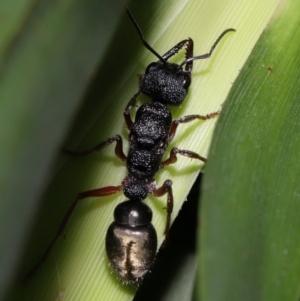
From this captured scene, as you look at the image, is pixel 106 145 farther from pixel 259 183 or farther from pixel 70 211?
pixel 259 183

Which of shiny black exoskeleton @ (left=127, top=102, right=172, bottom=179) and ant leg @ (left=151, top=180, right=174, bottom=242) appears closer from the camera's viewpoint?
ant leg @ (left=151, top=180, right=174, bottom=242)

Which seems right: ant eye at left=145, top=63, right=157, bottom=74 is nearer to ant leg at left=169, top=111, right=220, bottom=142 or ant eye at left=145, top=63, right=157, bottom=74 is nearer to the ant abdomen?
ant leg at left=169, top=111, right=220, bottom=142

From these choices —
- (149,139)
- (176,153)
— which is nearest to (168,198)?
(176,153)

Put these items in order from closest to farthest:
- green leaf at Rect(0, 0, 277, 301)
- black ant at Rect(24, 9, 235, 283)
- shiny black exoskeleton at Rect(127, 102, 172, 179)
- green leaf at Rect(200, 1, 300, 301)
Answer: green leaf at Rect(200, 1, 300, 301), green leaf at Rect(0, 0, 277, 301), black ant at Rect(24, 9, 235, 283), shiny black exoskeleton at Rect(127, 102, 172, 179)

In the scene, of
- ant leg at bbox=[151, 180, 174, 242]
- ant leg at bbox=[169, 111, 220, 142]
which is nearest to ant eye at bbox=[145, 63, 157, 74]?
ant leg at bbox=[169, 111, 220, 142]

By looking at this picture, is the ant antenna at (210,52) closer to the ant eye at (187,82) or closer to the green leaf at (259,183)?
the ant eye at (187,82)

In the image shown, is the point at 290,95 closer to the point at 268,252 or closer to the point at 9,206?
the point at 268,252
